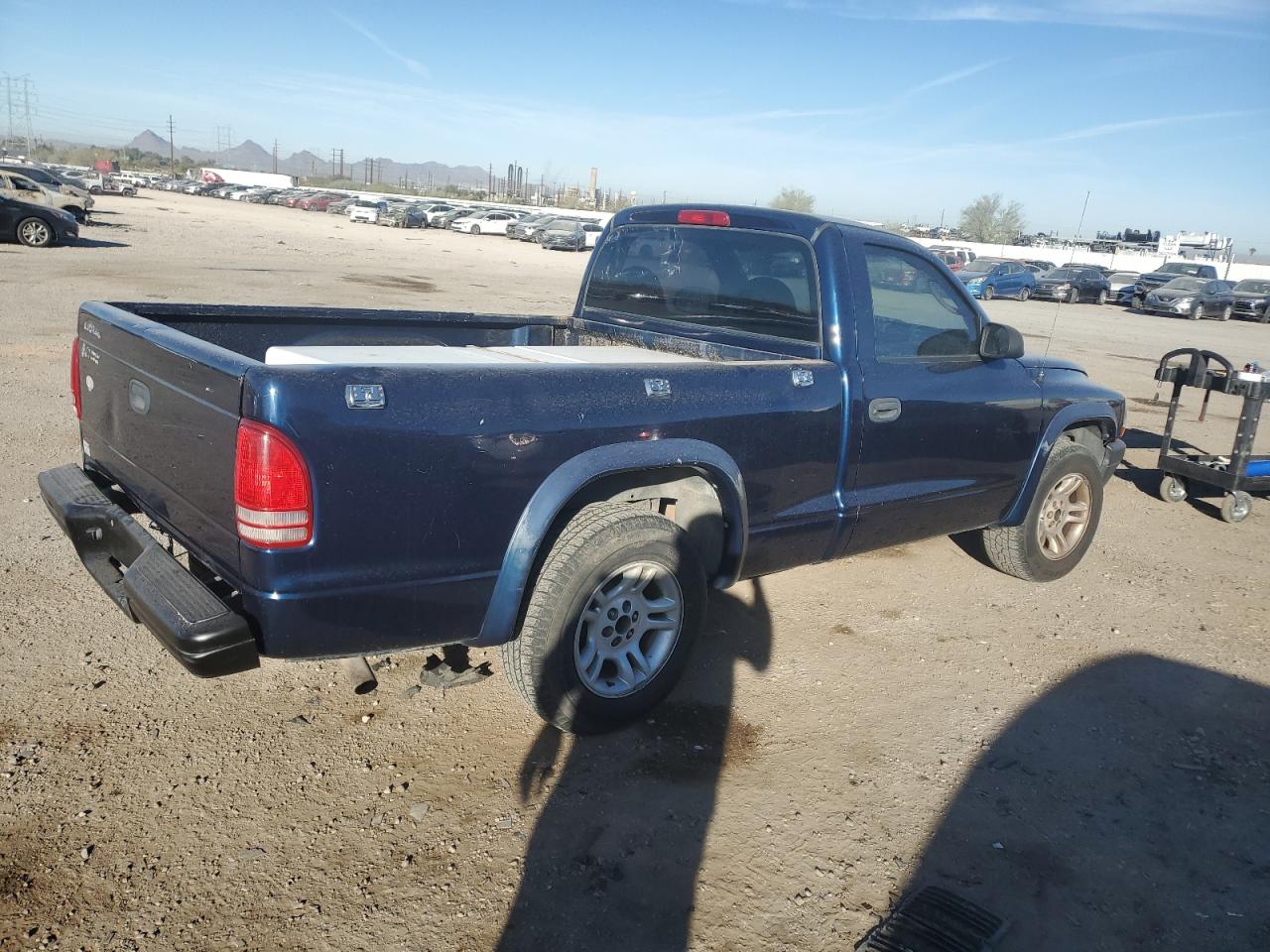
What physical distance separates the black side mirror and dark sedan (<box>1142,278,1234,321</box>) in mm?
31462

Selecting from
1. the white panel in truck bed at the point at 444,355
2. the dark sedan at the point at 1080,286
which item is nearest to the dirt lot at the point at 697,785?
the white panel in truck bed at the point at 444,355

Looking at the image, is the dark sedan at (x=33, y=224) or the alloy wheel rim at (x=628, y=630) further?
the dark sedan at (x=33, y=224)

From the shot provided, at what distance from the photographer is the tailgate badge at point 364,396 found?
261 centimetres

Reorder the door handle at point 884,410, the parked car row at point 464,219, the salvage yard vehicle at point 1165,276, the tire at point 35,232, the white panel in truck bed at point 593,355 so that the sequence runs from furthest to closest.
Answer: the parked car row at point 464,219 < the salvage yard vehicle at point 1165,276 < the tire at point 35,232 < the door handle at point 884,410 < the white panel in truck bed at point 593,355

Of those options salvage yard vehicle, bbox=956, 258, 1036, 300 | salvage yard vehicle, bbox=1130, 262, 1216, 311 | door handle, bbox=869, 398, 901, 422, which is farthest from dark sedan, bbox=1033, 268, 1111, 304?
door handle, bbox=869, 398, 901, 422

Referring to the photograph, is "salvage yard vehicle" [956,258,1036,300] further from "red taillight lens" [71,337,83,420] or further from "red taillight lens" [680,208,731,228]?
"red taillight lens" [71,337,83,420]

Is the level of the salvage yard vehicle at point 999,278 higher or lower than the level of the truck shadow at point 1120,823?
higher

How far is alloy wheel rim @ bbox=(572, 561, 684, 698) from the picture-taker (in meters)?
3.36

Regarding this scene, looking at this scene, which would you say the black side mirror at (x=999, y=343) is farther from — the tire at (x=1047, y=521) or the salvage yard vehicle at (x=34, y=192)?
the salvage yard vehicle at (x=34, y=192)

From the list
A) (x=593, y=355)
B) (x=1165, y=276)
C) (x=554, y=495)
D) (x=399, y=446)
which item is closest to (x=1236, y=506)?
(x=593, y=355)

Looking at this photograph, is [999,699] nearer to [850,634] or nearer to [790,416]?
[850,634]

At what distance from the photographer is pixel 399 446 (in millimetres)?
2678

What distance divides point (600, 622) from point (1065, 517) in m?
3.31

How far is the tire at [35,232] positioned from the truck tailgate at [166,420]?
21.8 meters
